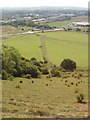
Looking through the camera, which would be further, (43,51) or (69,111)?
(43,51)

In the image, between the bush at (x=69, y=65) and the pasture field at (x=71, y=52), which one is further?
the pasture field at (x=71, y=52)

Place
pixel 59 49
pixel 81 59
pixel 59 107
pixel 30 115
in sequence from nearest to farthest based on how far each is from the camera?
pixel 30 115 → pixel 59 107 → pixel 81 59 → pixel 59 49

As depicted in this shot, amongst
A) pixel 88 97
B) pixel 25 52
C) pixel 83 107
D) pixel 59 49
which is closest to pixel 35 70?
pixel 88 97

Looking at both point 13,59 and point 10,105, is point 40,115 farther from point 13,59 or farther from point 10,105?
point 13,59

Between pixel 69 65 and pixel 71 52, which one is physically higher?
pixel 71 52

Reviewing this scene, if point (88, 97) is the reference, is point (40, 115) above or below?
above

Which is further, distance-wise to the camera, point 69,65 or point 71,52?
point 71,52

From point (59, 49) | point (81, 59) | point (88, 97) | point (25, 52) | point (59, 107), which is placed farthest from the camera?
point (59, 49)

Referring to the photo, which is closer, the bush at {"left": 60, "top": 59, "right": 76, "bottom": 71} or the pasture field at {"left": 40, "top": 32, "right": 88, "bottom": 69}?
the bush at {"left": 60, "top": 59, "right": 76, "bottom": 71}

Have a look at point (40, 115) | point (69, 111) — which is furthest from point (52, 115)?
point (69, 111)
